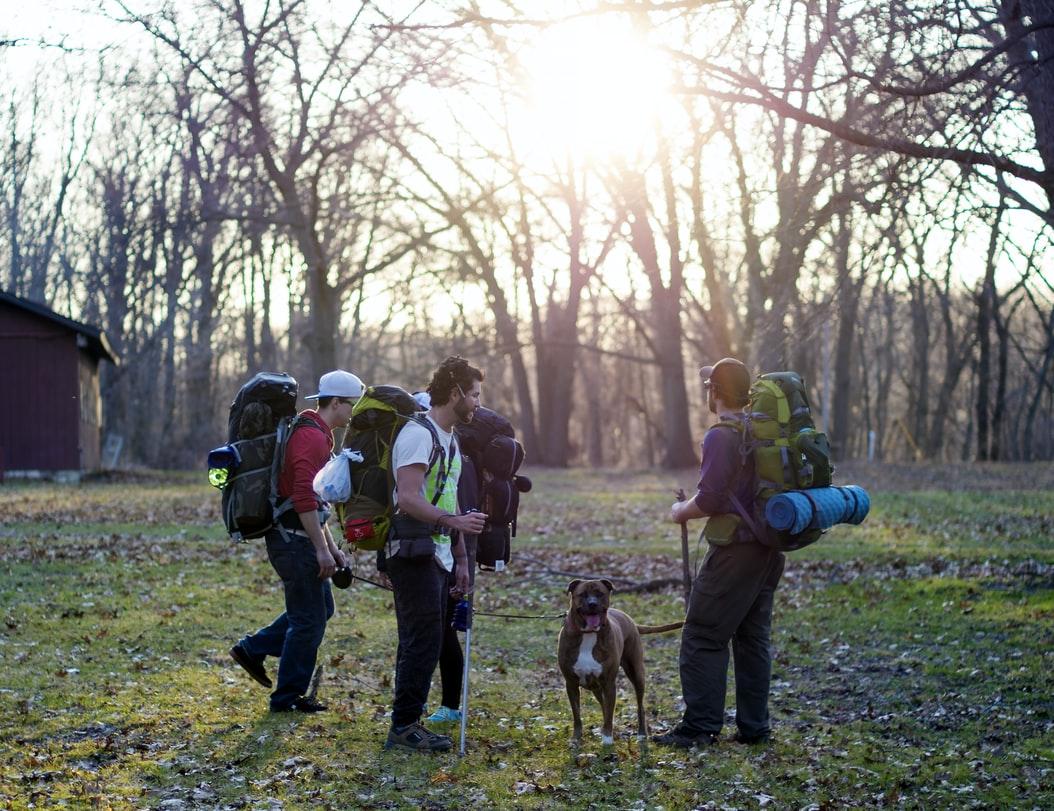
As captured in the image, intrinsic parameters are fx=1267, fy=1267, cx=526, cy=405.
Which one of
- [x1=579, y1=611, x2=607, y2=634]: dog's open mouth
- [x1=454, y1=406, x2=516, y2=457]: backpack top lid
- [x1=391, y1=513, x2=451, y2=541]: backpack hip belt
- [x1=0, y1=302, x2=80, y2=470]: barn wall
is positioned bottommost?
[x1=579, y1=611, x2=607, y2=634]: dog's open mouth

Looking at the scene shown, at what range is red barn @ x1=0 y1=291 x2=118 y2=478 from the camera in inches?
1275

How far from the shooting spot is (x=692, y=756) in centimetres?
718

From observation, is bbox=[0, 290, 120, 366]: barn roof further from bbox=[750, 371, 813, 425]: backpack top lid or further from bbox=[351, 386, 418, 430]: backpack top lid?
bbox=[750, 371, 813, 425]: backpack top lid

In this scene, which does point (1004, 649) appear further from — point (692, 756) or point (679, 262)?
point (679, 262)

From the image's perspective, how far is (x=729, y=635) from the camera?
729 centimetres

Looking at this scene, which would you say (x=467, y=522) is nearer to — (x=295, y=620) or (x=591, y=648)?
(x=591, y=648)

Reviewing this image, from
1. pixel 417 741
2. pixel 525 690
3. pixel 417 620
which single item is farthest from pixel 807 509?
pixel 525 690

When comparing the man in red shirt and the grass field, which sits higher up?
the man in red shirt

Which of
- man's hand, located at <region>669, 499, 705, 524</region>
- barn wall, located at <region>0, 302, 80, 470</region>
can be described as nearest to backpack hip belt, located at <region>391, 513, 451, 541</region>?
man's hand, located at <region>669, 499, 705, 524</region>

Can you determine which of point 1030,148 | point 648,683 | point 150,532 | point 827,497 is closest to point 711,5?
point 1030,148

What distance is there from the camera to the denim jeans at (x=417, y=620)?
272 inches

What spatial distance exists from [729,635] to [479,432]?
6.31 feet

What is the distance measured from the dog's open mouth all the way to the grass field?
723 millimetres

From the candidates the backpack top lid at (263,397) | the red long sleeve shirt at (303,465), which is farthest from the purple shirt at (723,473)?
the backpack top lid at (263,397)
